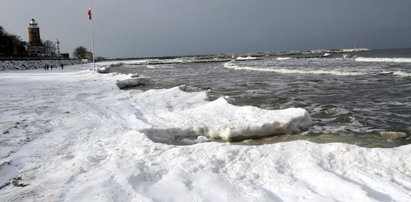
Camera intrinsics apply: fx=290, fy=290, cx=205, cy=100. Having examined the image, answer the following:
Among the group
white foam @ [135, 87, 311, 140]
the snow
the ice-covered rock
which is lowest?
the snow

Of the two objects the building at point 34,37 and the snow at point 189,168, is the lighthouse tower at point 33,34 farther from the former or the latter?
the snow at point 189,168

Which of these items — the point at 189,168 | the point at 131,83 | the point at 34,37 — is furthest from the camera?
the point at 34,37

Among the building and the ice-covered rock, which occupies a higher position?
the building

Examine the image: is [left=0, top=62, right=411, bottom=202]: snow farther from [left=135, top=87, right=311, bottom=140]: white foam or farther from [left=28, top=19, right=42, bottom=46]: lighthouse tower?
[left=28, top=19, right=42, bottom=46]: lighthouse tower

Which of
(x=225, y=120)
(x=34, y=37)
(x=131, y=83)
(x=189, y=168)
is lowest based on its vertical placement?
(x=189, y=168)

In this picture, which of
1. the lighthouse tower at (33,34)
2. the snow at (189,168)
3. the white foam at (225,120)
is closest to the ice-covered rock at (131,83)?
the white foam at (225,120)

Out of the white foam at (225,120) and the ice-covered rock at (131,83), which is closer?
the white foam at (225,120)

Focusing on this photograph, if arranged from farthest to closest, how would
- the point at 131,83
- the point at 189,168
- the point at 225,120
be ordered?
1. the point at 131,83
2. the point at 225,120
3. the point at 189,168

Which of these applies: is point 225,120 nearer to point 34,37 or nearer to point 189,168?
point 189,168

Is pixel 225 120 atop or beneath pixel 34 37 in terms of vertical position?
beneath

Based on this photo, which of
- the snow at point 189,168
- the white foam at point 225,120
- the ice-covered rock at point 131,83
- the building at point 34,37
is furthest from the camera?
the building at point 34,37

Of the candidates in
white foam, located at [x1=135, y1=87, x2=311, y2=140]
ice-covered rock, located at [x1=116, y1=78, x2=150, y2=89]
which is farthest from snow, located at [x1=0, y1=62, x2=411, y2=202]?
ice-covered rock, located at [x1=116, y1=78, x2=150, y2=89]

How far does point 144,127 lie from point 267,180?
4055 mm

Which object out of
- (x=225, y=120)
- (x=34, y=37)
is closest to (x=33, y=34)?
(x=34, y=37)
